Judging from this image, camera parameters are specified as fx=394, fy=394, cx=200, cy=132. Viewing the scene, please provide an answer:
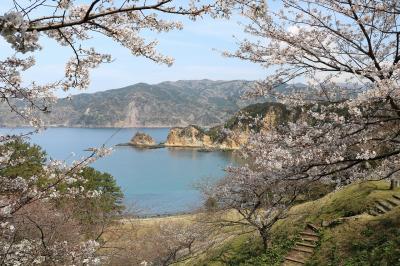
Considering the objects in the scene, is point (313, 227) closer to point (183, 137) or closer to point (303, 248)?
point (303, 248)

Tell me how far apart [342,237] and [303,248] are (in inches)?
66.7

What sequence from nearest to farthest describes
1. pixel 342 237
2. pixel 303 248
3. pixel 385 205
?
pixel 342 237 → pixel 303 248 → pixel 385 205

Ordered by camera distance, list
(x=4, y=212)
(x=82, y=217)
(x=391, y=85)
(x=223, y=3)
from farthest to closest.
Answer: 1. (x=82, y=217)
2. (x=391, y=85)
3. (x=4, y=212)
4. (x=223, y=3)

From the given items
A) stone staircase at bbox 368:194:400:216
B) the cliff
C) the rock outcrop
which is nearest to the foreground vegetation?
stone staircase at bbox 368:194:400:216

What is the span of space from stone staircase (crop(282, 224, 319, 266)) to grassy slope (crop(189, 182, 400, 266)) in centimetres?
36

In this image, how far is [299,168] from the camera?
704cm

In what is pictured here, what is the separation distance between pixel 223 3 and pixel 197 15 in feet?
0.81

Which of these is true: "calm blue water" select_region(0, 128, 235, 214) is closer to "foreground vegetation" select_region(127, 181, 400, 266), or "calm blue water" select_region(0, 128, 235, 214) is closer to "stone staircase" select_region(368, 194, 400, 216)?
"foreground vegetation" select_region(127, 181, 400, 266)

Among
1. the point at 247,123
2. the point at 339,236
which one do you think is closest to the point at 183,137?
the point at 339,236

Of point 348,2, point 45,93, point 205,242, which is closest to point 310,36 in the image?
point 348,2

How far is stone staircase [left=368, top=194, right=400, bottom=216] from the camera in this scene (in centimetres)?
1583

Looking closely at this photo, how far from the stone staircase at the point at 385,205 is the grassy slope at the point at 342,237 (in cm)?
34

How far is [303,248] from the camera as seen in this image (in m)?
14.7

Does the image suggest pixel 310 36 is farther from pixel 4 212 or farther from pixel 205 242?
pixel 205 242
